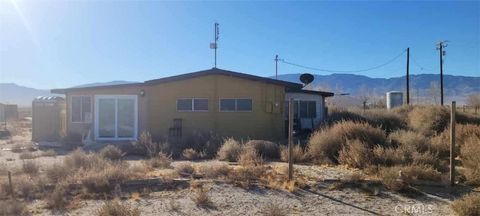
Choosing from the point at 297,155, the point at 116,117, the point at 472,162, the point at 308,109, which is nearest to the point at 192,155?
the point at 297,155

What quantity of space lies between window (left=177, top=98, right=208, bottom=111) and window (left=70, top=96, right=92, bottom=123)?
4438 millimetres

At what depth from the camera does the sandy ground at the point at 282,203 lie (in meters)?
8.40

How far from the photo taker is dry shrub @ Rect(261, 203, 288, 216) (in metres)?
7.86

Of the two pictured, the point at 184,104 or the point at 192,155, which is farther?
the point at 184,104

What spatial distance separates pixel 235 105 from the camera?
2158 cm

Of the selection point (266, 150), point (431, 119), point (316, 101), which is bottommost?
point (266, 150)

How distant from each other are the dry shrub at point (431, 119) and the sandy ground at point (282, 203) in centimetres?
1278

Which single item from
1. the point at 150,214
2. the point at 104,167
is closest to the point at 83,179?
the point at 104,167

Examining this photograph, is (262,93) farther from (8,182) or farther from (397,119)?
(8,182)

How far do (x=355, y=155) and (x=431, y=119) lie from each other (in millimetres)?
11974

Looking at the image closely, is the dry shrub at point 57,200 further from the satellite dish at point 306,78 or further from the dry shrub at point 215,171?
the satellite dish at point 306,78

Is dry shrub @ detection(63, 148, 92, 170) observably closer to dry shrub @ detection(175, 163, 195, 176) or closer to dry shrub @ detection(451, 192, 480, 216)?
dry shrub @ detection(175, 163, 195, 176)

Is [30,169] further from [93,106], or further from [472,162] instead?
[472,162]

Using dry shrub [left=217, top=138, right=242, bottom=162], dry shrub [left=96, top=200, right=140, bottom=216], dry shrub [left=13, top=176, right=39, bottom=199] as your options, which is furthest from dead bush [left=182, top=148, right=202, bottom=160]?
dry shrub [left=96, top=200, right=140, bottom=216]
